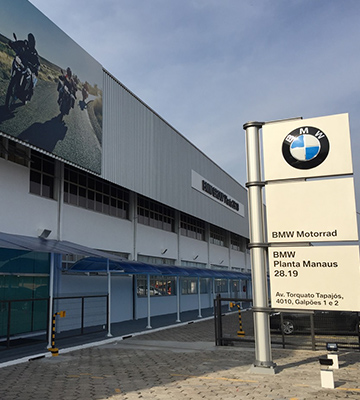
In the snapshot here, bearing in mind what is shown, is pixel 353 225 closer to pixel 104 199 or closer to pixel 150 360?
pixel 150 360

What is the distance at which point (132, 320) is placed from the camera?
23781mm

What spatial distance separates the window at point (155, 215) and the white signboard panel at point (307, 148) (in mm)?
16220

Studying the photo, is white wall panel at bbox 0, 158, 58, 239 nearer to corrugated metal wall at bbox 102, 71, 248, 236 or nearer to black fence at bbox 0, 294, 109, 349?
black fence at bbox 0, 294, 109, 349

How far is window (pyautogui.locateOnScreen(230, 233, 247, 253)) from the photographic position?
4691cm

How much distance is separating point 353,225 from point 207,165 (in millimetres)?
25532

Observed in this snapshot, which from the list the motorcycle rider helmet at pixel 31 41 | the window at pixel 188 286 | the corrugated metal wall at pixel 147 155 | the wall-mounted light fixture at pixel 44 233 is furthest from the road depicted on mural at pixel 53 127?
the window at pixel 188 286

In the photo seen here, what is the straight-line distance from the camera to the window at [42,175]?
1783cm

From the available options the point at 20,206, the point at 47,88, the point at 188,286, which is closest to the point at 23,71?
the point at 47,88

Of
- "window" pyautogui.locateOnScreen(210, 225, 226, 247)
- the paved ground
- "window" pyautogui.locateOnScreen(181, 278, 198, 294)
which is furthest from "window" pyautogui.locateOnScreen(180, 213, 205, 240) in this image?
the paved ground

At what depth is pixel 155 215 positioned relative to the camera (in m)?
28.7

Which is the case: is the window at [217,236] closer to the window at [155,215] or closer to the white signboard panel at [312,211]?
the window at [155,215]

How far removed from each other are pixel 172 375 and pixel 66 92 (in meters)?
11.9

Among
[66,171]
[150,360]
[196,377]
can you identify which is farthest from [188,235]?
[196,377]

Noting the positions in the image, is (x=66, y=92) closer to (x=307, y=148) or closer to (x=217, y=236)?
(x=307, y=148)
